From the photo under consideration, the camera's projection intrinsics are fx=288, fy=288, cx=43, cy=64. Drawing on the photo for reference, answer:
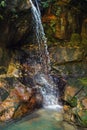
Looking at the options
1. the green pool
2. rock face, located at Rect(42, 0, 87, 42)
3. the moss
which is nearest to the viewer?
the green pool

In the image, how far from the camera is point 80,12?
→ 11.0 meters

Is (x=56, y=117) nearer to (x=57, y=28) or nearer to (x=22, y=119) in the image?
(x=22, y=119)

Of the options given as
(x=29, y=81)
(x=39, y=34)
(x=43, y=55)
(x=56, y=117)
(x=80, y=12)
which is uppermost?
(x=80, y=12)

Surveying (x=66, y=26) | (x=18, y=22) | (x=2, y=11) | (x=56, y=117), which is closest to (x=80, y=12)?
(x=66, y=26)

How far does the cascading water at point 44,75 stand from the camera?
31.8ft

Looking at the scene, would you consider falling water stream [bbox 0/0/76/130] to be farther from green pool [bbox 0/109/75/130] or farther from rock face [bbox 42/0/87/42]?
rock face [bbox 42/0/87/42]

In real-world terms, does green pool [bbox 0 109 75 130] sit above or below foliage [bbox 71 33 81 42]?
below

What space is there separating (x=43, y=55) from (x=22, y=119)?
3.23 m

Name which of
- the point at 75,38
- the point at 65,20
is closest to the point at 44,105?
the point at 75,38

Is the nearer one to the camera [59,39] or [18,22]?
[18,22]

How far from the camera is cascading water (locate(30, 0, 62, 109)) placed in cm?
969

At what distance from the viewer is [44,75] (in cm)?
1052

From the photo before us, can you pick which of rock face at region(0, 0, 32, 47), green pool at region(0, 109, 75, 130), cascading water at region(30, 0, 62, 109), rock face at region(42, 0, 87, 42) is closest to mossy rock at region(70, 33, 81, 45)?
rock face at region(42, 0, 87, 42)

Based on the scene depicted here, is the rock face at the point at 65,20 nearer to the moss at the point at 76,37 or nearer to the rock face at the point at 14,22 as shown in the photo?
the moss at the point at 76,37
